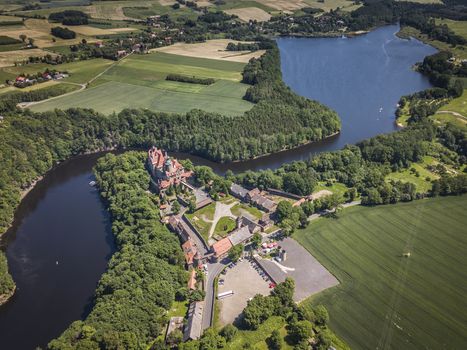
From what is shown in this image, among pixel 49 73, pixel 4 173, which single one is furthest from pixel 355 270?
pixel 49 73

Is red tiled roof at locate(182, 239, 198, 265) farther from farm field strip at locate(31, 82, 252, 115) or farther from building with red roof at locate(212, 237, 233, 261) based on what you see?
farm field strip at locate(31, 82, 252, 115)

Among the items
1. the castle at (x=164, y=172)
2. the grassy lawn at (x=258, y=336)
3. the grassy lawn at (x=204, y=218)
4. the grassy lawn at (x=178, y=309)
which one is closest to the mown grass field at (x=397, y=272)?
the grassy lawn at (x=258, y=336)

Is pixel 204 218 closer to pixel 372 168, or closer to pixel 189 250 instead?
pixel 189 250

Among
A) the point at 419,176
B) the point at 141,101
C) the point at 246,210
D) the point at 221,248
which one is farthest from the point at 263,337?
the point at 141,101

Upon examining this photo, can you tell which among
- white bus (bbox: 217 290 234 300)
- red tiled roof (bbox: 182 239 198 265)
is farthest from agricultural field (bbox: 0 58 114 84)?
white bus (bbox: 217 290 234 300)

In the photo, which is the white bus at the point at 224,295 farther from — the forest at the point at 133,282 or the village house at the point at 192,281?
the forest at the point at 133,282

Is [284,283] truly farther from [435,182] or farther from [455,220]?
[435,182]

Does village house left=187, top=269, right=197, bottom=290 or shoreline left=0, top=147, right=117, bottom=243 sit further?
shoreline left=0, top=147, right=117, bottom=243
